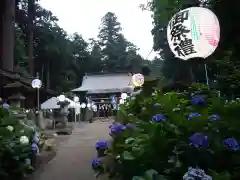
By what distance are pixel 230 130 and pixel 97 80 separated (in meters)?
34.2

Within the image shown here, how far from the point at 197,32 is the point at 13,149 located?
3309mm

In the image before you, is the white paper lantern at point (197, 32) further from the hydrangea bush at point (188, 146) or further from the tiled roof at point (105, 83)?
the tiled roof at point (105, 83)

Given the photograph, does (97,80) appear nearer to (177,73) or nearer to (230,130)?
(177,73)

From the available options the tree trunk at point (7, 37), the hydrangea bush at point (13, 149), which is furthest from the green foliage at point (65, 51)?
the hydrangea bush at point (13, 149)

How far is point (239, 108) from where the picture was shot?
95.3 inches

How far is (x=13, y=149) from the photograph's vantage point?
3.66 m

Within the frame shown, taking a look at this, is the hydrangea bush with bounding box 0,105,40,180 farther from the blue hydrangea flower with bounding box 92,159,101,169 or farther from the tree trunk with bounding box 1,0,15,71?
the tree trunk with bounding box 1,0,15,71

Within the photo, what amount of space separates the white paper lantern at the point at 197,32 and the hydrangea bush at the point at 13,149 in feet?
9.71

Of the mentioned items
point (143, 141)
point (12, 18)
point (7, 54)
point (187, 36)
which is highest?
point (12, 18)

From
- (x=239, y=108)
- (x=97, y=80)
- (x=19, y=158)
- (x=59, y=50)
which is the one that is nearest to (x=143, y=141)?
(x=239, y=108)

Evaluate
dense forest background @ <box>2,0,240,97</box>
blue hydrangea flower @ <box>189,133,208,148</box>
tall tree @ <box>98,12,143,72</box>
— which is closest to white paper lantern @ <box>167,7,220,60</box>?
dense forest background @ <box>2,0,240,97</box>

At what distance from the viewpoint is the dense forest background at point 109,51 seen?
6.78 m

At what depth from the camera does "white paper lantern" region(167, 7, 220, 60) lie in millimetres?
4586

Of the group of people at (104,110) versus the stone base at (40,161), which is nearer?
the stone base at (40,161)
